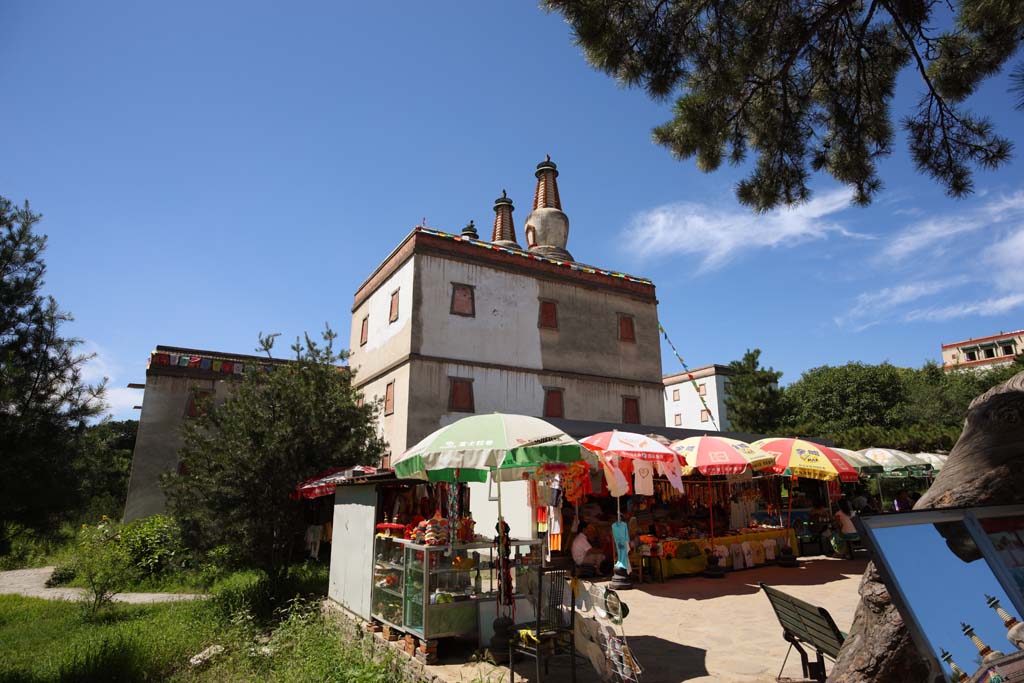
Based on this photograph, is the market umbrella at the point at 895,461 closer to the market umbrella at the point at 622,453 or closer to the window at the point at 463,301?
the market umbrella at the point at 622,453

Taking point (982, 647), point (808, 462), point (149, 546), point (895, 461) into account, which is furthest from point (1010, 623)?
point (149, 546)

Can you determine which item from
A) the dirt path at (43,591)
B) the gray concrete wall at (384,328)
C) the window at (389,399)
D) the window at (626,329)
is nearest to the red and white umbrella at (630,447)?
the gray concrete wall at (384,328)

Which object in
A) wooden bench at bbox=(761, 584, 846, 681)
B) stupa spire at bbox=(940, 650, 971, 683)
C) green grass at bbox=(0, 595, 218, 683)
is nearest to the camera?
stupa spire at bbox=(940, 650, 971, 683)

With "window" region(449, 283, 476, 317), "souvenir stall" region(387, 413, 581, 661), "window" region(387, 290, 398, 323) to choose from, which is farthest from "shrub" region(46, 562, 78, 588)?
"souvenir stall" region(387, 413, 581, 661)

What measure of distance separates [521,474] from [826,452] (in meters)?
7.84

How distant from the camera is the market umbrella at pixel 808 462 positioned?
12.7 meters

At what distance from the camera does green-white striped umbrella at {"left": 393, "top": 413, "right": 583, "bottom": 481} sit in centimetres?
655

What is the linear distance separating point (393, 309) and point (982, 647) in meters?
19.9

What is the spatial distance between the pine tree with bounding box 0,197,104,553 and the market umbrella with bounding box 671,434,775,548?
35.3 ft

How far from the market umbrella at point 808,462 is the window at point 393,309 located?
13.2 metres

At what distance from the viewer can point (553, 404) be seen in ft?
69.8

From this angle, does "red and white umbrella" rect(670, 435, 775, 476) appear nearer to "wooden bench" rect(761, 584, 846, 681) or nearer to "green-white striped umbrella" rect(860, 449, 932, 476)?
"wooden bench" rect(761, 584, 846, 681)

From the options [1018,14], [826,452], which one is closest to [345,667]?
[1018,14]

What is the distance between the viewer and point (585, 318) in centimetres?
2317
